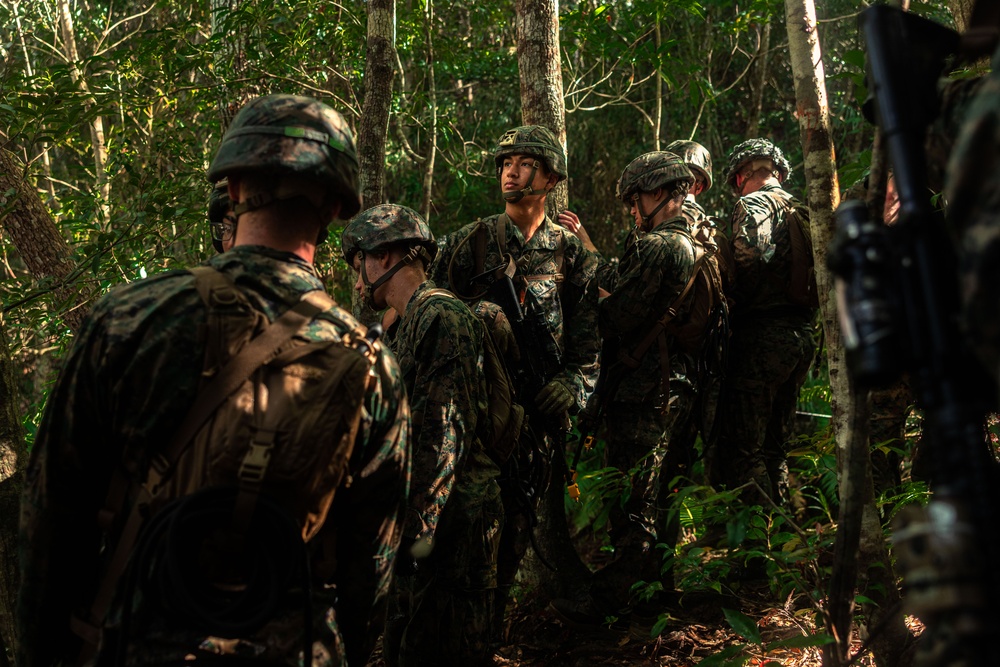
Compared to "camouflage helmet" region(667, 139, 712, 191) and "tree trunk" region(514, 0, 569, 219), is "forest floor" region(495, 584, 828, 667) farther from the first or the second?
"camouflage helmet" region(667, 139, 712, 191)

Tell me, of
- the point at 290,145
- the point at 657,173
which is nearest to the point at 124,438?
the point at 290,145

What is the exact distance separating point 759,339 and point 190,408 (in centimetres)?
466

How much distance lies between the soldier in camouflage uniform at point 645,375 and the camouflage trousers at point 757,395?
0.52 metres

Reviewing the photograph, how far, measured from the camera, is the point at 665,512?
614cm

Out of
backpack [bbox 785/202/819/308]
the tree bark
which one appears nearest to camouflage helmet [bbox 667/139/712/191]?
backpack [bbox 785/202/819/308]

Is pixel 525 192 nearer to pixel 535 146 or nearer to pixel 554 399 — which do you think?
pixel 535 146

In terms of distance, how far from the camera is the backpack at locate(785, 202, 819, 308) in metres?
6.03

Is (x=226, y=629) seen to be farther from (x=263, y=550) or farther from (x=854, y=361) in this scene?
(x=854, y=361)

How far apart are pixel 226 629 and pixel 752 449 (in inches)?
186

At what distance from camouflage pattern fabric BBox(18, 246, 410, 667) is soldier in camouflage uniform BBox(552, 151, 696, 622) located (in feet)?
11.1

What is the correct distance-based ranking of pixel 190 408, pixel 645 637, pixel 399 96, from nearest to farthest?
pixel 190 408, pixel 645 637, pixel 399 96

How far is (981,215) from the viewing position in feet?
5.37

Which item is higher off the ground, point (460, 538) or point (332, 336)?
point (332, 336)

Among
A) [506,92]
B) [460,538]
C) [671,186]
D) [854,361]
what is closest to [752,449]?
[671,186]
